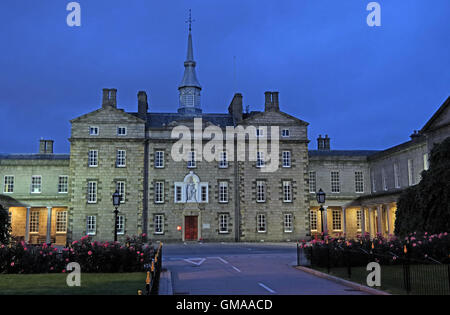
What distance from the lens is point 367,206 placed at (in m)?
46.7

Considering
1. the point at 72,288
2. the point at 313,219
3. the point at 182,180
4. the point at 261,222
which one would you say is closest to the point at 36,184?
the point at 182,180

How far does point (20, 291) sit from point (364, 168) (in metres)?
43.0

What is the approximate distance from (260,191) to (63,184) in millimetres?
19995

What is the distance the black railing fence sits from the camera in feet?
41.9

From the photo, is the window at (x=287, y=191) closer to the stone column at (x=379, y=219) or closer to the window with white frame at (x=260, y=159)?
the window with white frame at (x=260, y=159)

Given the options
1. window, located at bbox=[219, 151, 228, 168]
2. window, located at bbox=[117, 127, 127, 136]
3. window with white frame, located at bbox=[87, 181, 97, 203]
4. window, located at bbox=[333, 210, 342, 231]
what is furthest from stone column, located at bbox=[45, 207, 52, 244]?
window, located at bbox=[333, 210, 342, 231]

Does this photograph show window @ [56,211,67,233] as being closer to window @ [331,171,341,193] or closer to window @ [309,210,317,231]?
window @ [309,210,317,231]

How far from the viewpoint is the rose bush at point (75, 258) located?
679 inches

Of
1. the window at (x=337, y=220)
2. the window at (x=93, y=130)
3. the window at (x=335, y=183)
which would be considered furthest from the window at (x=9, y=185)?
the window at (x=337, y=220)

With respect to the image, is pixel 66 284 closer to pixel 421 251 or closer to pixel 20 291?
pixel 20 291

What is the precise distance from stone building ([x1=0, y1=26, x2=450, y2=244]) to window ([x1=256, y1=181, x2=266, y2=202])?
0.10 m
